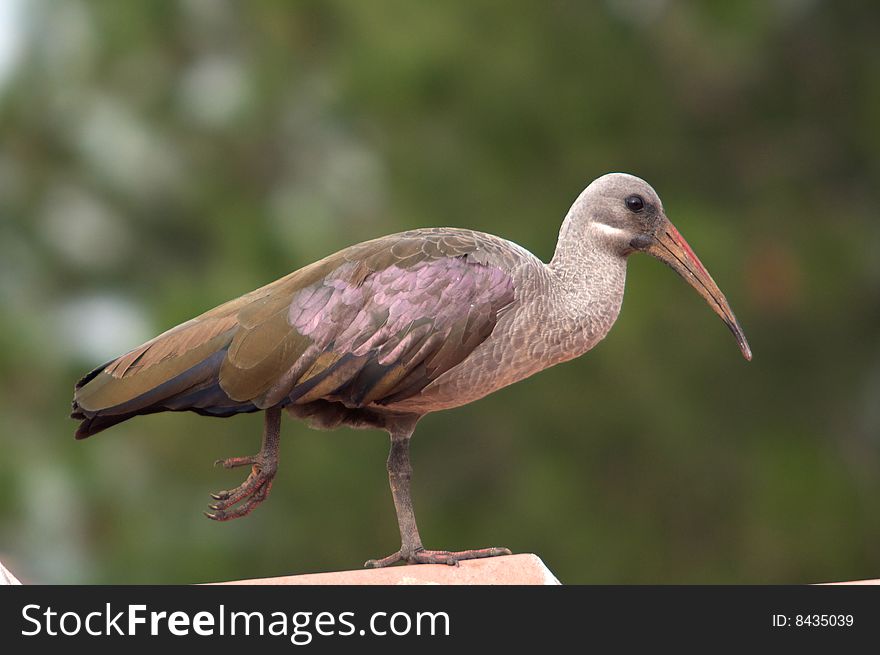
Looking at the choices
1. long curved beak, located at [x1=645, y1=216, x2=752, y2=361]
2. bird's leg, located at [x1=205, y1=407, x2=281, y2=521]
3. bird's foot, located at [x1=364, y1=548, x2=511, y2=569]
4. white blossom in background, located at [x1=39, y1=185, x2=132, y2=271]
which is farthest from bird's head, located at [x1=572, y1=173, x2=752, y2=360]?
white blossom in background, located at [x1=39, y1=185, x2=132, y2=271]

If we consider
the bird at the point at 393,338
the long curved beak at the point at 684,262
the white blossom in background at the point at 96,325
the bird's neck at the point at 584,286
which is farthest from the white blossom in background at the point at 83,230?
the long curved beak at the point at 684,262

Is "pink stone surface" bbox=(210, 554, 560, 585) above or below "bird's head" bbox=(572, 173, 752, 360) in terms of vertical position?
below

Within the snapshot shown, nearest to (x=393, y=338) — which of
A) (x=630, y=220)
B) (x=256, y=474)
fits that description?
(x=256, y=474)

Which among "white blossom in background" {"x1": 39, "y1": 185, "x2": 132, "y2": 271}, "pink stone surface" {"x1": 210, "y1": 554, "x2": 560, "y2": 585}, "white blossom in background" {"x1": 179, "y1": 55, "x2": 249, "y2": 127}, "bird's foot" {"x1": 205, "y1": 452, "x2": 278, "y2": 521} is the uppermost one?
"white blossom in background" {"x1": 179, "y1": 55, "x2": 249, "y2": 127}

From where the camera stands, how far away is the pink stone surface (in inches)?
193

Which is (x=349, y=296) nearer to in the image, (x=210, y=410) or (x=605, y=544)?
(x=210, y=410)

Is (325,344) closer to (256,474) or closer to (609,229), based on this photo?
(256,474)

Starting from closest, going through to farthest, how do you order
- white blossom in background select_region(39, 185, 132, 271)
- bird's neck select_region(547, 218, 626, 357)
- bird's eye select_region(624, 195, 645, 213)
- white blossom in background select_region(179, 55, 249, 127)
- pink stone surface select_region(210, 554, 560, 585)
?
1. pink stone surface select_region(210, 554, 560, 585)
2. bird's neck select_region(547, 218, 626, 357)
3. bird's eye select_region(624, 195, 645, 213)
4. white blossom in background select_region(179, 55, 249, 127)
5. white blossom in background select_region(39, 185, 132, 271)

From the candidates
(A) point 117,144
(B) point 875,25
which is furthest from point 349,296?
(A) point 117,144

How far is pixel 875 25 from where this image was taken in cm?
925

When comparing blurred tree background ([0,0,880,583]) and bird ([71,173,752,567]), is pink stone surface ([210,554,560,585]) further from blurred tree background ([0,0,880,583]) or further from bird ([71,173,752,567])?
blurred tree background ([0,0,880,583])

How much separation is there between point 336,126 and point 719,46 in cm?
362

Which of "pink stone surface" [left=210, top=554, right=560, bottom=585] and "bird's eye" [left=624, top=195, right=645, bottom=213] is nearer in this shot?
"pink stone surface" [left=210, top=554, right=560, bottom=585]

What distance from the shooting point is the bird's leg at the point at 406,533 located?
512 cm
